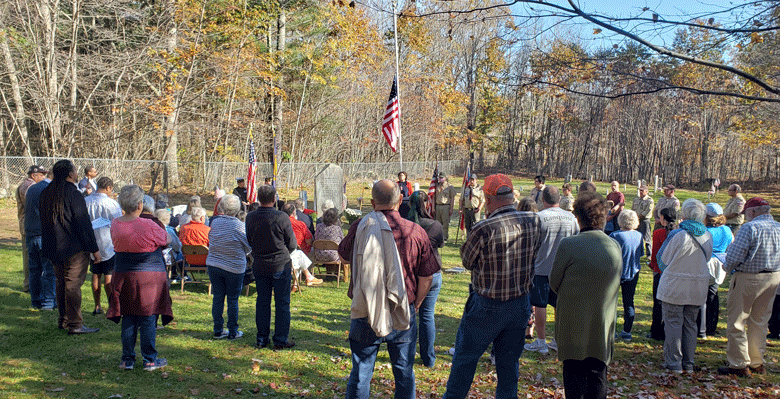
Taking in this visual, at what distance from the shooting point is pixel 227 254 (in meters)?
5.74

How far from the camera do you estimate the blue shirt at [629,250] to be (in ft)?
20.1

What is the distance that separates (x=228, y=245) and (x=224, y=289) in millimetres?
507

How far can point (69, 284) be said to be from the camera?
18.4ft

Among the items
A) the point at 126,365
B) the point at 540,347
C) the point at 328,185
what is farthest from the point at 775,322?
the point at 328,185

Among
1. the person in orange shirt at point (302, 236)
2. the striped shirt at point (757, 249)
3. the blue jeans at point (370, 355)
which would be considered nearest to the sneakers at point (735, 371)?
the striped shirt at point (757, 249)

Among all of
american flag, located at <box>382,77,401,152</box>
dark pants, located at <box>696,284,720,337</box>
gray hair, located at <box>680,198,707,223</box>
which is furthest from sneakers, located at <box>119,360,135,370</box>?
american flag, located at <box>382,77,401,152</box>

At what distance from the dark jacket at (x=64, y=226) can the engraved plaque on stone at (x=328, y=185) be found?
10412 millimetres

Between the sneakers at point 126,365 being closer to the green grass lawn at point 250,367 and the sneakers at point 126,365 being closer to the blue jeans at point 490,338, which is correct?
the green grass lawn at point 250,367

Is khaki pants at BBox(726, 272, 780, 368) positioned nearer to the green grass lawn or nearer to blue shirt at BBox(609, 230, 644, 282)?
the green grass lawn

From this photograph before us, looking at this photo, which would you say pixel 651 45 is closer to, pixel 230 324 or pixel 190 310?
pixel 230 324

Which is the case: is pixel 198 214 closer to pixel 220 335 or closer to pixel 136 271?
pixel 220 335

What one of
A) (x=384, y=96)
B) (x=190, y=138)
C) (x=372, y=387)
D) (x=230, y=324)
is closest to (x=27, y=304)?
(x=230, y=324)

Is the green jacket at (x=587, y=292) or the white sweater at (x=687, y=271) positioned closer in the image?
the green jacket at (x=587, y=292)

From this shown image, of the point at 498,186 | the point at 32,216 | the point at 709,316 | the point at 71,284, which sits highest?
the point at 498,186
